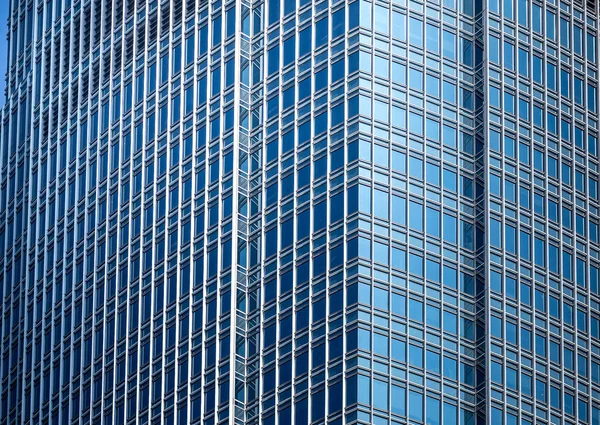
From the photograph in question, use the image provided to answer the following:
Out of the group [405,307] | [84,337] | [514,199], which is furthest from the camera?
[84,337]

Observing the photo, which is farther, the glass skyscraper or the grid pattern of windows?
the grid pattern of windows

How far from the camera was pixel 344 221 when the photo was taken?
16138 cm

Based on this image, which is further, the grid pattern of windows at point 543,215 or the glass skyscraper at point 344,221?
the grid pattern of windows at point 543,215

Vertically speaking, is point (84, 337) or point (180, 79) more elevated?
point (180, 79)

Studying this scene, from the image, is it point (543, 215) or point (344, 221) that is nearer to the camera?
point (344, 221)

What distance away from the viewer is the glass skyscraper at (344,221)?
160875 mm

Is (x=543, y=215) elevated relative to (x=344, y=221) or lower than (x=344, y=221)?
elevated

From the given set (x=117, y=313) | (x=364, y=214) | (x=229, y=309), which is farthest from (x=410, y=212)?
(x=117, y=313)

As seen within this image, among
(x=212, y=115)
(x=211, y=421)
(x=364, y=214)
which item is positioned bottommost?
(x=211, y=421)

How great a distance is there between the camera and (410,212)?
164 meters

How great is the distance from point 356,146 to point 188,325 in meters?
19.3

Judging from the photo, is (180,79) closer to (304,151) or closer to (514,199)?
(304,151)

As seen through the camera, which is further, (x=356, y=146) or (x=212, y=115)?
(x=212, y=115)

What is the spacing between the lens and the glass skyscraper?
160875 millimetres
